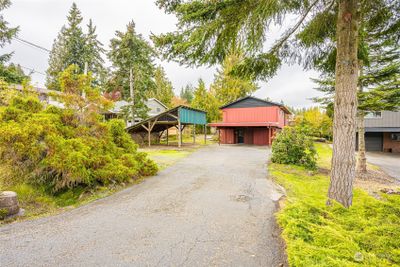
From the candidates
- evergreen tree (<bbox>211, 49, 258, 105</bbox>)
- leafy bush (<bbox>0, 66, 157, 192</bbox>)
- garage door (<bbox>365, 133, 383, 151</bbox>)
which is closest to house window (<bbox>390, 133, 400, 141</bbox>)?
garage door (<bbox>365, 133, 383, 151</bbox>)

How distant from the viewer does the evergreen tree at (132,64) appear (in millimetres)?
19031

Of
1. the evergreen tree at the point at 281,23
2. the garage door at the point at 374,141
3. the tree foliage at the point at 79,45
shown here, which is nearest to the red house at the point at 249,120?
the garage door at the point at 374,141

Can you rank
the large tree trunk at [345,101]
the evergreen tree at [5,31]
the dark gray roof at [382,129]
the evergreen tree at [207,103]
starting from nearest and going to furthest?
the large tree trunk at [345,101], the evergreen tree at [5,31], the dark gray roof at [382,129], the evergreen tree at [207,103]

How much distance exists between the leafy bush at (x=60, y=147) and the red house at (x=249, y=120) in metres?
16.5

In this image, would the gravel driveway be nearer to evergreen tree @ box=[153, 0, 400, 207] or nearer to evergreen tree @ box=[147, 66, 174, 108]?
evergreen tree @ box=[153, 0, 400, 207]

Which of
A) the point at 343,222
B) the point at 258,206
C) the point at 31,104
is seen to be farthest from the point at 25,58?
the point at 343,222

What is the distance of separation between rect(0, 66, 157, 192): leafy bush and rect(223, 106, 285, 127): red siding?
18.0 metres

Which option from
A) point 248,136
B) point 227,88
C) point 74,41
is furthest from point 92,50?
point 248,136

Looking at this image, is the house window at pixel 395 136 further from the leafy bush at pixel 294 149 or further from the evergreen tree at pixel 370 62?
the leafy bush at pixel 294 149

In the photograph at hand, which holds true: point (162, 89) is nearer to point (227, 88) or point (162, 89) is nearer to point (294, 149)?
point (227, 88)

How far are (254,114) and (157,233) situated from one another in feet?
69.6

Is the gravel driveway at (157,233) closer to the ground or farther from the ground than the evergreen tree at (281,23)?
closer to the ground

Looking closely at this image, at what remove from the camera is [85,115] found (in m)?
7.39

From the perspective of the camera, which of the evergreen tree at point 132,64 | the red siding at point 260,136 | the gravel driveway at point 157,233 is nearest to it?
the gravel driveway at point 157,233
